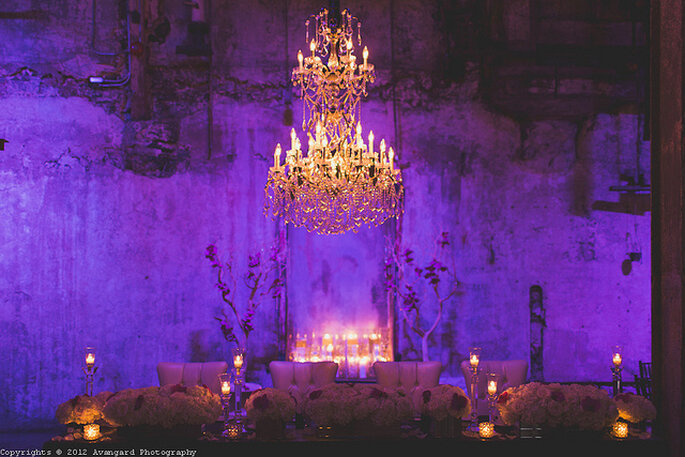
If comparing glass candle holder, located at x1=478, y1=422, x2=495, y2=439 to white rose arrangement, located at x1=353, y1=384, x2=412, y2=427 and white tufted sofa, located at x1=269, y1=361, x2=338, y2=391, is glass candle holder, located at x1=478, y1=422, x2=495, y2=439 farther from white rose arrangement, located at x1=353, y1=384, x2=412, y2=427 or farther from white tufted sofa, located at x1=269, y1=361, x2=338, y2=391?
white tufted sofa, located at x1=269, y1=361, x2=338, y2=391

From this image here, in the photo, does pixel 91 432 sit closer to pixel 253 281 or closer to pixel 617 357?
pixel 617 357

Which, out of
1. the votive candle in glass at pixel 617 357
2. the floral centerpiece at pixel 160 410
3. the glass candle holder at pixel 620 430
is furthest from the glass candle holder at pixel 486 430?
the floral centerpiece at pixel 160 410

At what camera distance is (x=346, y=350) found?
6719 mm

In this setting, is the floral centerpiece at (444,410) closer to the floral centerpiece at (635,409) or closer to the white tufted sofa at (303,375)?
the floral centerpiece at (635,409)

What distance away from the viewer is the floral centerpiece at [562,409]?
10.7 ft

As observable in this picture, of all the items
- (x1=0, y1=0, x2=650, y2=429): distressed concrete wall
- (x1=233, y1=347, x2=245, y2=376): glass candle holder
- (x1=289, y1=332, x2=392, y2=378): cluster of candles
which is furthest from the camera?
(x1=0, y1=0, x2=650, y2=429): distressed concrete wall

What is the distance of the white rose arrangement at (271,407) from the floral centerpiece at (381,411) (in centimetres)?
39

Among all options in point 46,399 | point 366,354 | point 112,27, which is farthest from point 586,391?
point 112,27

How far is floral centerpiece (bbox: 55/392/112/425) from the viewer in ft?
11.3

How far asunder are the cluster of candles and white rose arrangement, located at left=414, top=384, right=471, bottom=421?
10.7 ft

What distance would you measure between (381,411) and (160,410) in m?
1.25

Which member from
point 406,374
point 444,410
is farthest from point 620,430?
point 406,374

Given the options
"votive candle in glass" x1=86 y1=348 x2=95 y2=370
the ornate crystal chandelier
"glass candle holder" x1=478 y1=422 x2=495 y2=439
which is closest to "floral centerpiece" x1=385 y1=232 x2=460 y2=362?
the ornate crystal chandelier

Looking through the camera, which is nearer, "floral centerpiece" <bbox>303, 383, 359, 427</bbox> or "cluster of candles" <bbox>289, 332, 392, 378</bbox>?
"floral centerpiece" <bbox>303, 383, 359, 427</bbox>
